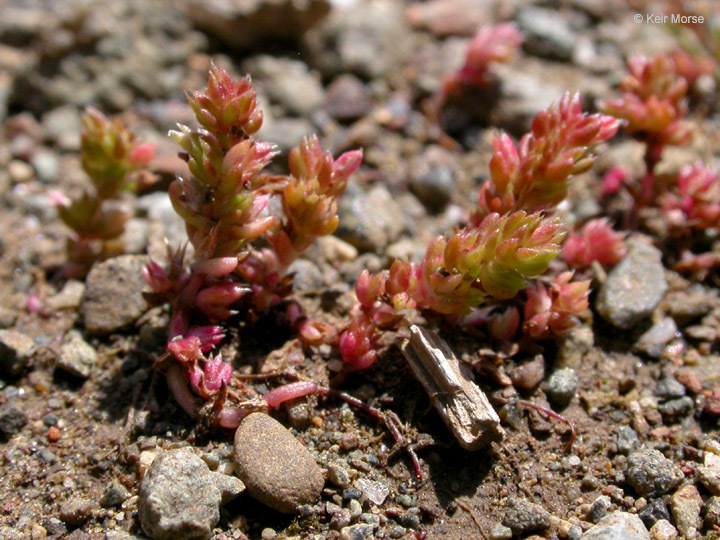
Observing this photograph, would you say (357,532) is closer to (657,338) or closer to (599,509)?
(599,509)

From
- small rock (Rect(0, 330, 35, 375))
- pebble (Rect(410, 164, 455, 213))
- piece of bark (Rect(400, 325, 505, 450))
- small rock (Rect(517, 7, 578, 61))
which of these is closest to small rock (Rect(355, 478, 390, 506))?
piece of bark (Rect(400, 325, 505, 450))

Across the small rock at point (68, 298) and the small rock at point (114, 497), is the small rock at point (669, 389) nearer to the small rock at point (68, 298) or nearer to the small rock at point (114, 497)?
the small rock at point (114, 497)

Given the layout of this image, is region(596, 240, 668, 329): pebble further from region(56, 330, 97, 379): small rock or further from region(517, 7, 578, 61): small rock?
region(56, 330, 97, 379): small rock

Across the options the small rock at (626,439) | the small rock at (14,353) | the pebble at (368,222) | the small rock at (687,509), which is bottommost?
the small rock at (14,353)

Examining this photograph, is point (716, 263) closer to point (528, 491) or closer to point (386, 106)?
point (528, 491)

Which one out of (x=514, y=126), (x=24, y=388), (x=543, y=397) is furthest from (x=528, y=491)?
(x=514, y=126)

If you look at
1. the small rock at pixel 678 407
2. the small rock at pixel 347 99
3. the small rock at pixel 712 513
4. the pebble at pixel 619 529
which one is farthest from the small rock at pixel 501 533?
the small rock at pixel 347 99
